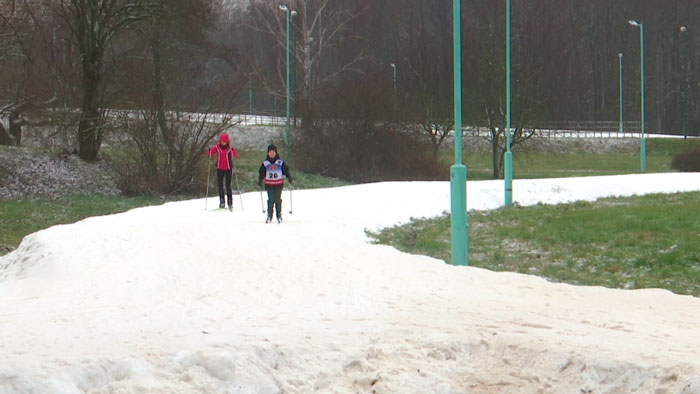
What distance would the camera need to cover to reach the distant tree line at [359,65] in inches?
1612

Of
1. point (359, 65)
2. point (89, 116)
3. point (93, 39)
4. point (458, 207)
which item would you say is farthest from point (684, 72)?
point (458, 207)

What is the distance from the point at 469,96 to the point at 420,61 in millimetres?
6120

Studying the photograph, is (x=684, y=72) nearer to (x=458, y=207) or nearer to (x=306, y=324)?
(x=458, y=207)

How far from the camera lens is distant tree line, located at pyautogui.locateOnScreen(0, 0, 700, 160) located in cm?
4094

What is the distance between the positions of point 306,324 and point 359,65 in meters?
82.6

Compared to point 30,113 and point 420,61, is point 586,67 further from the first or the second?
point 30,113

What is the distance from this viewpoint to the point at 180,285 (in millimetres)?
12641

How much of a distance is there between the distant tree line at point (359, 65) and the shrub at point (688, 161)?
28.1 feet

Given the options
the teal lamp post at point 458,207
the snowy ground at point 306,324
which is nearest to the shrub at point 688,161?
the teal lamp post at point 458,207

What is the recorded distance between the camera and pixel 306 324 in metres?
10.0

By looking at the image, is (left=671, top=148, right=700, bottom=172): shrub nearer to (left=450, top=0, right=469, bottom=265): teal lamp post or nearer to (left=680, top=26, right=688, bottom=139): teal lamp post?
(left=680, top=26, right=688, bottom=139): teal lamp post

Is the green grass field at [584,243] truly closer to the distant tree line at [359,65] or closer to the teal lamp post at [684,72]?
the distant tree line at [359,65]

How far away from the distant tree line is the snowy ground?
17.5 feet

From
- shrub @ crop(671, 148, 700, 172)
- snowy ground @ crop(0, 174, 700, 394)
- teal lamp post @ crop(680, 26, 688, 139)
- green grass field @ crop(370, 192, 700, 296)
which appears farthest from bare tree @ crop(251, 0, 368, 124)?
snowy ground @ crop(0, 174, 700, 394)
